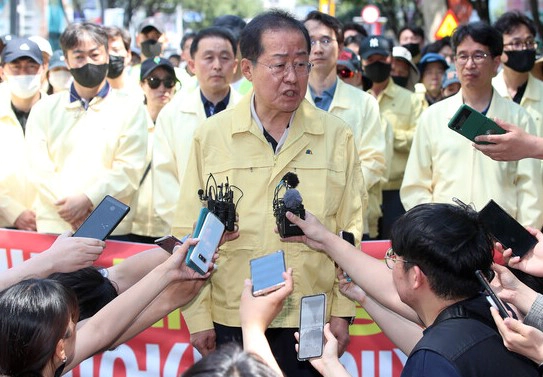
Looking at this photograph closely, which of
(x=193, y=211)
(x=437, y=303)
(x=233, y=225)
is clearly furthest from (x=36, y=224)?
(x=437, y=303)

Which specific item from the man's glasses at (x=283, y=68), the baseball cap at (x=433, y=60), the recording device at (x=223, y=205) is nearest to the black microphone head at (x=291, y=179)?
the recording device at (x=223, y=205)

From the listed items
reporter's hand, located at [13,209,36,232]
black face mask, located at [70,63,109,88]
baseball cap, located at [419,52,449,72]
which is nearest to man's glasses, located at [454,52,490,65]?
black face mask, located at [70,63,109,88]

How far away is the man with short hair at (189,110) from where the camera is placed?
624 centimetres

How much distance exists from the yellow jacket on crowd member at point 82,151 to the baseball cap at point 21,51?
1148mm

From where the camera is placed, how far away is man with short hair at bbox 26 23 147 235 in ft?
20.2

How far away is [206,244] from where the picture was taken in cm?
379

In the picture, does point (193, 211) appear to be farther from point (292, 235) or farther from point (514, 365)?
point (514, 365)

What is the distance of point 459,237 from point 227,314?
1622 mm

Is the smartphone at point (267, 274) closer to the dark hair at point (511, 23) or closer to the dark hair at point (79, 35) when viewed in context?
the dark hair at point (79, 35)

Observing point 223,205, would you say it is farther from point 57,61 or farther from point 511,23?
point 57,61

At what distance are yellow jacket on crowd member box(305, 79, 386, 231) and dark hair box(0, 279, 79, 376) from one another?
12.4 feet

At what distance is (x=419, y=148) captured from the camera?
6.09 metres

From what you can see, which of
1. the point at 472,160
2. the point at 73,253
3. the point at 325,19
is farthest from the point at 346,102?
the point at 73,253

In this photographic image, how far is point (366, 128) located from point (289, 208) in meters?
2.83
